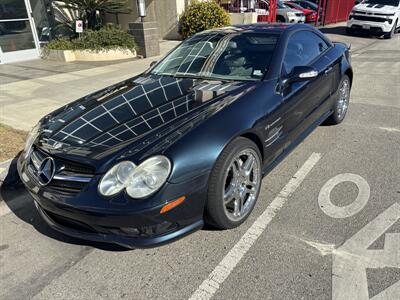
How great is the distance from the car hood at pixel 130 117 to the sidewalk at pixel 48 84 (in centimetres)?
255

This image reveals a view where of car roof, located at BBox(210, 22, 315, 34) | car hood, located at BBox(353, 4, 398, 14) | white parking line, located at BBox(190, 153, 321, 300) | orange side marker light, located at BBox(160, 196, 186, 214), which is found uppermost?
car roof, located at BBox(210, 22, 315, 34)

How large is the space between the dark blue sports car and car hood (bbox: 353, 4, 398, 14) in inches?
511

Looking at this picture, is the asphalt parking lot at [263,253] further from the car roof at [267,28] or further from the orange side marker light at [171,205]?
the car roof at [267,28]

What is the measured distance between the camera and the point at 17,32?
11.1m

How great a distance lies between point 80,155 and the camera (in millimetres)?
2354

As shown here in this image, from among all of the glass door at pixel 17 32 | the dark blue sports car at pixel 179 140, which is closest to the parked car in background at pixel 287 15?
the glass door at pixel 17 32

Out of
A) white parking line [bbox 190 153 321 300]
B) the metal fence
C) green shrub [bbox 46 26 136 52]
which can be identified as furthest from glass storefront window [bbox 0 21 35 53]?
the metal fence

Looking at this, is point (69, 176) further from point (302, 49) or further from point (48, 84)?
point (48, 84)

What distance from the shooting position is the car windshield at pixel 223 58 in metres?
3.36

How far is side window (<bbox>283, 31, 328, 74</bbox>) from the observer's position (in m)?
3.52

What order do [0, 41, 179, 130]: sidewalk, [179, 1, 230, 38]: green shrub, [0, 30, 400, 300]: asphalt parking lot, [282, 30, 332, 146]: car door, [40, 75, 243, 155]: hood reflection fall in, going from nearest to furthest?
[0, 30, 400, 300]: asphalt parking lot, [40, 75, 243, 155]: hood reflection, [282, 30, 332, 146]: car door, [0, 41, 179, 130]: sidewalk, [179, 1, 230, 38]: green shrub

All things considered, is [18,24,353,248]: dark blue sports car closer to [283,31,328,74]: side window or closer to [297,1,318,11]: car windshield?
[283,31,328,74]: side window

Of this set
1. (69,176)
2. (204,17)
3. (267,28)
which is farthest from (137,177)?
(204,17)

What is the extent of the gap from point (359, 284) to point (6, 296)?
7.65 feet
